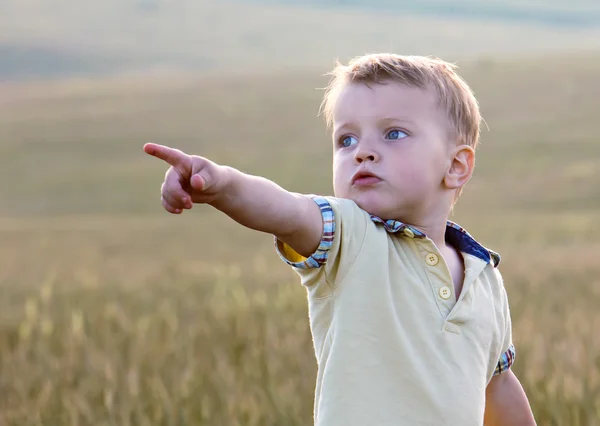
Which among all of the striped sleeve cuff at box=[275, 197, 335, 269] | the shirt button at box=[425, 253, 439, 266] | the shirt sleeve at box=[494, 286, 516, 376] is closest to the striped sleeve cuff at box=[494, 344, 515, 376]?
the shirt sleeve at box=[494, 286, 516, 376]

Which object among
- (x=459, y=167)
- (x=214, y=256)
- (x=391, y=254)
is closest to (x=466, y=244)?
(x=459, y=167)

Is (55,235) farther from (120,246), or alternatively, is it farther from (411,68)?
(411,68)

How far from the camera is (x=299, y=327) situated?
4.23m

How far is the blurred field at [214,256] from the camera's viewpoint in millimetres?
3527

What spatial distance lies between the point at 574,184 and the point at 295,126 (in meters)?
5.00

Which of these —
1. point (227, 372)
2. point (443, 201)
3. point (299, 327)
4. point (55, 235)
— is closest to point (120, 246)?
point (55, 235)

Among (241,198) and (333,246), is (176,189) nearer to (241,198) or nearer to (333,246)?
(241,198)

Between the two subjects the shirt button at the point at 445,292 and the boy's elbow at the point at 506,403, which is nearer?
the shirt button at the point at 445,292

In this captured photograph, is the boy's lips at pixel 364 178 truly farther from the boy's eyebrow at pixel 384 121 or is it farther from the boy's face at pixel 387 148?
the boy's eyebrow at pixel 384 121

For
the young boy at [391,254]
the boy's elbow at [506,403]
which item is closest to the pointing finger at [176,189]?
the young boy at [391,254]

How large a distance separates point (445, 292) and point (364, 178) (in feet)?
0.99

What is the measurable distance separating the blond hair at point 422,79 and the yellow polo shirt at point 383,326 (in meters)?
0.30

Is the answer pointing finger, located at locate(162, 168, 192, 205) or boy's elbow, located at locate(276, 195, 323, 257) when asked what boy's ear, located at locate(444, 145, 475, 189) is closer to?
boy's elbow, located at locate(276, 195, 323, 257)

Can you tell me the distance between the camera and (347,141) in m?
2.34
